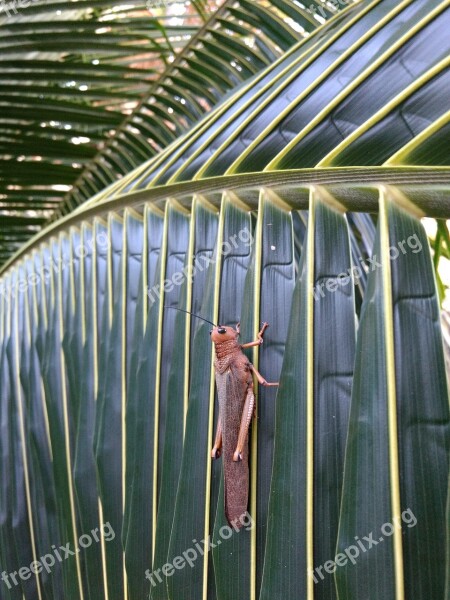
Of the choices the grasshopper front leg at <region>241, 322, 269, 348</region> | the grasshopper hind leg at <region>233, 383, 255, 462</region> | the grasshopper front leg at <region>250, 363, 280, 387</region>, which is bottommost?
the grasshopper hind leg at <region>233, 383, 255, 462</region>

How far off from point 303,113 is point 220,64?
1111 millimetres

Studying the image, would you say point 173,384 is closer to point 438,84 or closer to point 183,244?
point 183,244

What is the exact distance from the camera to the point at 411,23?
2.08 feet

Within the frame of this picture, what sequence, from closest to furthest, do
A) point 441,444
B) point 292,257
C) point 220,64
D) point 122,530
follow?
point 441,444, point 292,257, point 122,530, point 220,64

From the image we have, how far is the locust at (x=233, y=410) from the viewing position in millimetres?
662

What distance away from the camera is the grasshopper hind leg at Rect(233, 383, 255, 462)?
0.69m

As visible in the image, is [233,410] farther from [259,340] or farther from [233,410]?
[259,340]

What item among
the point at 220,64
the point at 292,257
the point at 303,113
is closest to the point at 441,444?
the point at 292,257

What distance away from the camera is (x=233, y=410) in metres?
0.75

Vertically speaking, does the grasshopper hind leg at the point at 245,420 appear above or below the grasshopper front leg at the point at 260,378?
below

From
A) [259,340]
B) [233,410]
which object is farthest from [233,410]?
[259,340]

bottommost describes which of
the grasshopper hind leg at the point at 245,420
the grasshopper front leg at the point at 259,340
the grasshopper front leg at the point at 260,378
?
the grasshopper hind leg at the point at 245,420

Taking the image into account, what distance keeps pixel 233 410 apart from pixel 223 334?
3.9 inches

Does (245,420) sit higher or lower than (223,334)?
lower
